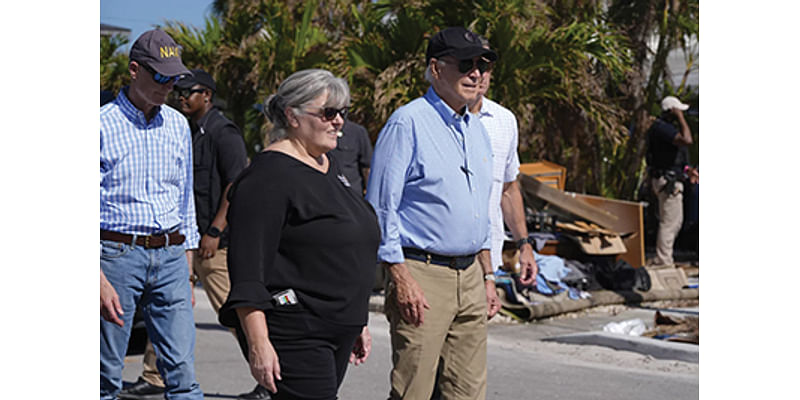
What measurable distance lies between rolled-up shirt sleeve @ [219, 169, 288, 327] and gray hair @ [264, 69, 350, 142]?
0.84 feet

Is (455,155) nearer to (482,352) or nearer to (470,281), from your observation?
(470,281)

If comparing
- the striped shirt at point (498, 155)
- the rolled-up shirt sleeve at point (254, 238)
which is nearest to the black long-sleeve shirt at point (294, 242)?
the rolled-up shirt sleeve at point (254, 238)

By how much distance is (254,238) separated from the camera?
308 cm

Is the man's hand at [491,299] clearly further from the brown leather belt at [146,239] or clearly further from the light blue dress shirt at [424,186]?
the brown leather belt at [146,239]

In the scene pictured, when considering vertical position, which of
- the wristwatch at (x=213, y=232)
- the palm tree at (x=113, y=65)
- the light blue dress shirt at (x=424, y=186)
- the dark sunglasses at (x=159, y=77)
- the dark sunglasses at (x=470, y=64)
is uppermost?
the palm tree at (x=113, y=65)

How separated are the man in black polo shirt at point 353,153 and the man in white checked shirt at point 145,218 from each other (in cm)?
320

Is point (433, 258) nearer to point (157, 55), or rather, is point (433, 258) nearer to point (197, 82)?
point (157, 55)

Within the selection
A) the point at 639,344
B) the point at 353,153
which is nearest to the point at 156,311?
the point at 353,153

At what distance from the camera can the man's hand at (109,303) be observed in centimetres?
397

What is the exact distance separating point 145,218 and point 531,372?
11.6ft

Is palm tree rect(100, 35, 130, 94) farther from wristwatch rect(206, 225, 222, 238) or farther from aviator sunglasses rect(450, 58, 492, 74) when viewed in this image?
aviator sunglasses rect(450, 58, 492, 74)
